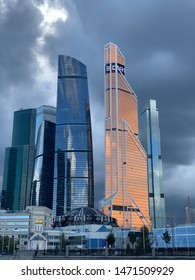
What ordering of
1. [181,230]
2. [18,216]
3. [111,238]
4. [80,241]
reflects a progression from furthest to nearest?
[18,216] < [80,241] < [181,230] < [111,238]

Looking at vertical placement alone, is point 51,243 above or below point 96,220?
below

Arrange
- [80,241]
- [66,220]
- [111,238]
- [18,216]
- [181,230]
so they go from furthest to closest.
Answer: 1. [66,220]
2. [18,216]
3. [80,241]
4. [181,230]
5. [111,238]

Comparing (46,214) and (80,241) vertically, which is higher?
(46,214)
